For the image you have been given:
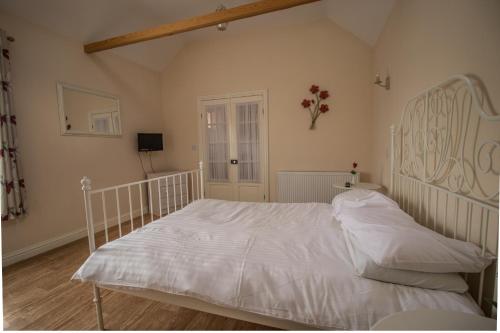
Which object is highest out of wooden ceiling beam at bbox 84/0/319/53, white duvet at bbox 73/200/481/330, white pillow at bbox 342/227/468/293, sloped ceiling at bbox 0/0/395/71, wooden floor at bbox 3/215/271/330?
sloped ceiling at bbox 0/0/395/71

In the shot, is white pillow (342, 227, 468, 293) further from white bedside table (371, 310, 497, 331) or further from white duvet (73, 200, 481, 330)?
white bedside table (371, 310, 497, 331)

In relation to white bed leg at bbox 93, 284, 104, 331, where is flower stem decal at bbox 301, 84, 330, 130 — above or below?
above

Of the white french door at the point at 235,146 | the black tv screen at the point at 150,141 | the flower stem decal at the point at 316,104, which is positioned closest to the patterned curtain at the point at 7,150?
the black tv screen at the point at 150,141

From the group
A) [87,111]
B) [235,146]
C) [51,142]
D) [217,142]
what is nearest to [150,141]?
[87,111]

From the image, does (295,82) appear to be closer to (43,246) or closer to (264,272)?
(264,272)

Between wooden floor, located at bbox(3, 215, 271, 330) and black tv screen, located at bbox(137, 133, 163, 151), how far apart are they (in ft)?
6.82

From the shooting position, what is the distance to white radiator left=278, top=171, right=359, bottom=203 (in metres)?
3.30

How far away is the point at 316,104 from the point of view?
3.37 meters

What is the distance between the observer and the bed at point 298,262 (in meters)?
0.93

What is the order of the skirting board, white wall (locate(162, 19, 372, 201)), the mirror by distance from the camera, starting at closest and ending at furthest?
1. the skirting board
2. the mirror
3. white wall (locate(162, 19, 372, 201))

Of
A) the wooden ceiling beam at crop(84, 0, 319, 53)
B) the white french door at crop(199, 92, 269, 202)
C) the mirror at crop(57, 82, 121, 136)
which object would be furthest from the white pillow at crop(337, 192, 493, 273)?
the mirror at crop(57, 82, 121, 136)

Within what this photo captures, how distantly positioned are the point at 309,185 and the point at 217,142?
180 cm

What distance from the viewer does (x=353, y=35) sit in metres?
3.14

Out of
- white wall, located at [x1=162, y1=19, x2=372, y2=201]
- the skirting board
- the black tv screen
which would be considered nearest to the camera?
the skirting board
